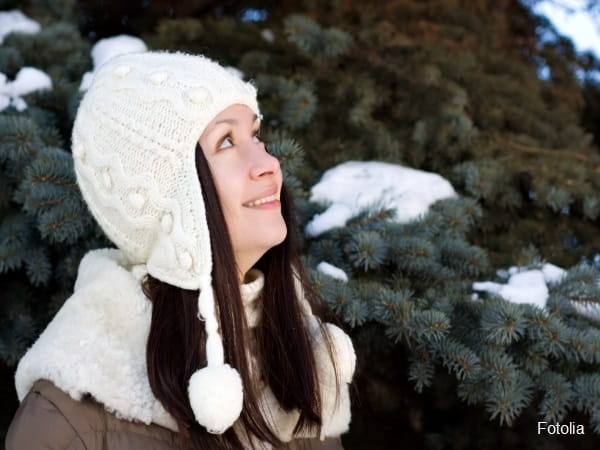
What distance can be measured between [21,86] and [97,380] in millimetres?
1424

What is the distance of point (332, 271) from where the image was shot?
7.31ft

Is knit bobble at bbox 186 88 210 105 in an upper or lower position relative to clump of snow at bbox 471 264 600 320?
upper

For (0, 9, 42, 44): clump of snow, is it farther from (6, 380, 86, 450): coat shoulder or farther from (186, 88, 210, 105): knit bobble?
(6, 380, 86, 450): coat shoulder

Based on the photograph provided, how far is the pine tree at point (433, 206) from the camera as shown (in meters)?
2.09

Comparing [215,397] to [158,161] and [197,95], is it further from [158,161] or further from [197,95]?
[197,95]

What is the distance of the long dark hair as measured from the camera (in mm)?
1643

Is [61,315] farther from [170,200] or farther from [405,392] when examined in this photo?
[405,392]

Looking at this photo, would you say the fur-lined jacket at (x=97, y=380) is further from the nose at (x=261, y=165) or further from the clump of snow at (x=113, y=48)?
the clump of snow at (x=113, y=48)

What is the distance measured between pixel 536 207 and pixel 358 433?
3.41 feet

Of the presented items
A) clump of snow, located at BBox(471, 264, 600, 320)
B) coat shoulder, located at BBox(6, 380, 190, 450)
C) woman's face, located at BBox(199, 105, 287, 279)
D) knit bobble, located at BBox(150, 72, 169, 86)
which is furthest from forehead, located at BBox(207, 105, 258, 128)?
clump of snow, located at BBox(471, 264, 600, 320)

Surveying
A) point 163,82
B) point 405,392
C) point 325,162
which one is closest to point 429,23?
point 325,162

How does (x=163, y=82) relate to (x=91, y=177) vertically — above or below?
above

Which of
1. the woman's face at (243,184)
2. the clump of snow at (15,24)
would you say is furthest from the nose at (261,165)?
the clump of snow at (15,24)

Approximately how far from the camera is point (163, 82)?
5.64 ft
